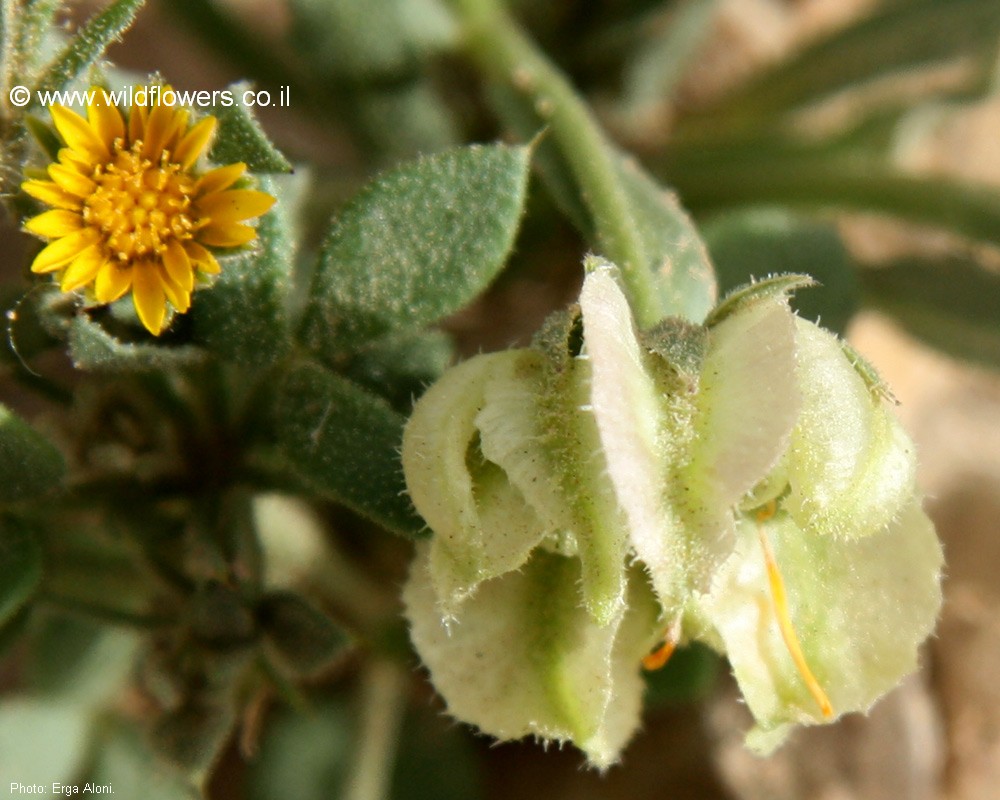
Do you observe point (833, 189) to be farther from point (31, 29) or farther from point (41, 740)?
point (41, 740)

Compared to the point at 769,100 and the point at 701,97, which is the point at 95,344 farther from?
the point at 701,97

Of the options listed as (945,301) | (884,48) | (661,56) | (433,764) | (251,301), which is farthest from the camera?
(661,56)

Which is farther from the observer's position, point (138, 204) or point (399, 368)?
point (399, 368)

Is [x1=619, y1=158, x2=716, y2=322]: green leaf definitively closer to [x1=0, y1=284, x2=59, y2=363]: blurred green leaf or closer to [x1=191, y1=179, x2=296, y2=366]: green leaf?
[x1=191, y1=179, x2=296, y2=366]: green leaf

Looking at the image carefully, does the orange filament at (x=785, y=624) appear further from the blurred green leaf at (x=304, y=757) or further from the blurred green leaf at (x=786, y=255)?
the blurred green leaf at (x=304, y=757)

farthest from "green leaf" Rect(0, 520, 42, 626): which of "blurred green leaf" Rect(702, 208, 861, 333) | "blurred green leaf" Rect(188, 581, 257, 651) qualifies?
"blurred green leaf" Rect(702, 208, 861, 333)

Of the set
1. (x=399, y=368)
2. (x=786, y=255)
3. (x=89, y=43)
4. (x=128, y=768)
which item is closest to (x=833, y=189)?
(x=786, y=255)
